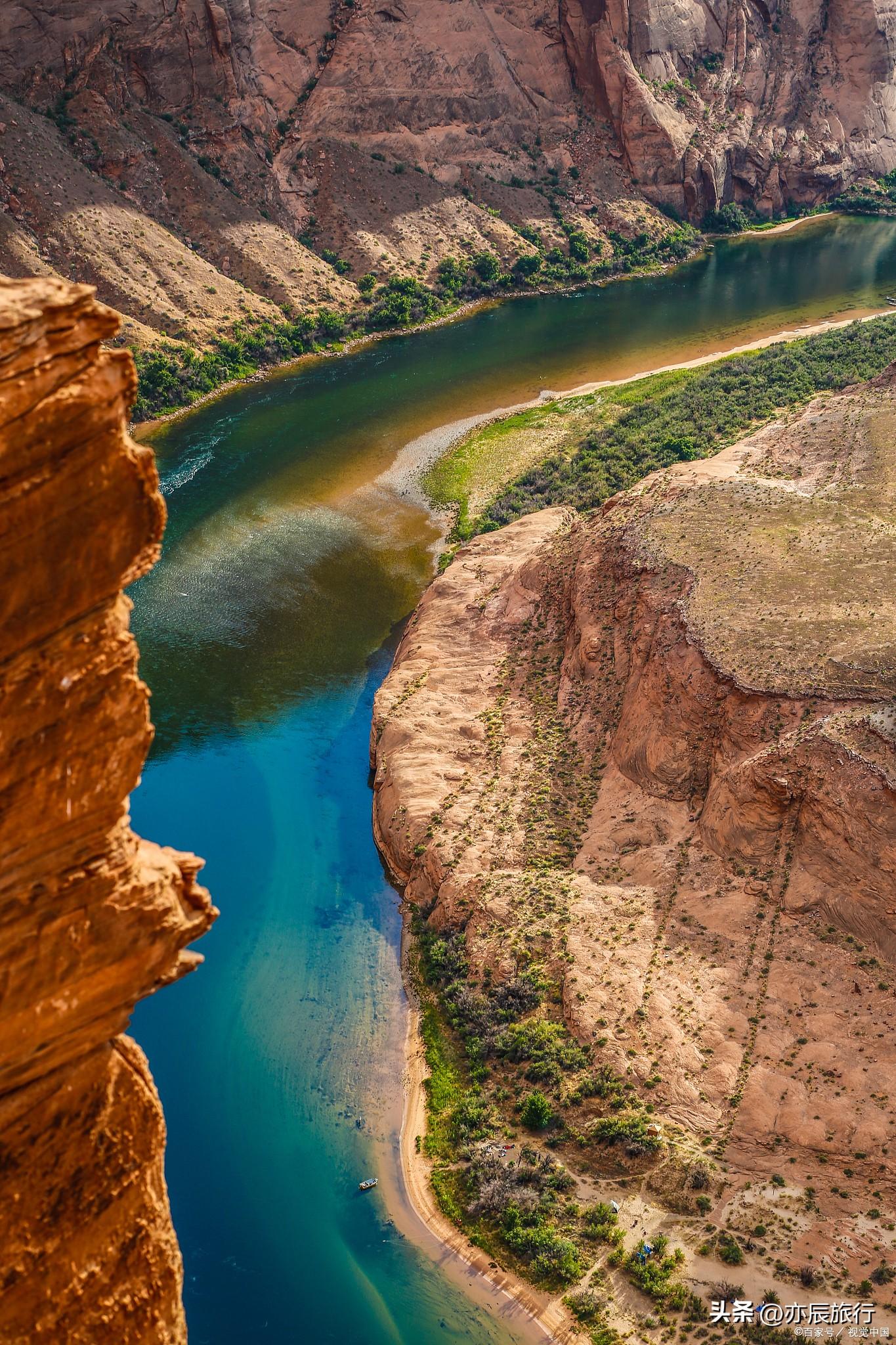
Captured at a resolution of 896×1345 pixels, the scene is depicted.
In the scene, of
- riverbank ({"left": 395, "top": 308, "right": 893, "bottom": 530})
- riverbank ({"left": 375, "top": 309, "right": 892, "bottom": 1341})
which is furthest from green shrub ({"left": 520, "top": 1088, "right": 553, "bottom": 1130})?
riverbank ({"left": 395, "top": 308, "right": 893, "bottom": 530})

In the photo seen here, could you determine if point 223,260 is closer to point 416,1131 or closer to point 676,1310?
point 416,1131

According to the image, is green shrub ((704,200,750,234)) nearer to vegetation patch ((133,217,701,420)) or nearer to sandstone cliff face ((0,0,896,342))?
sandstone cliff face ((0,0,896,342))

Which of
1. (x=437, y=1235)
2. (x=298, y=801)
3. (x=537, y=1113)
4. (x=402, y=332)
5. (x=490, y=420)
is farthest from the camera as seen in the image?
(x=402, y=332)

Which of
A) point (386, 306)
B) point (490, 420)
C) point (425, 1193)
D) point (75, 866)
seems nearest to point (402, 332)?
point (386, 306)

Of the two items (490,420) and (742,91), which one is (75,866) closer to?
(490,420)

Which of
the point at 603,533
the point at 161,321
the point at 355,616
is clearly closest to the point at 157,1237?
the point at 603,533
